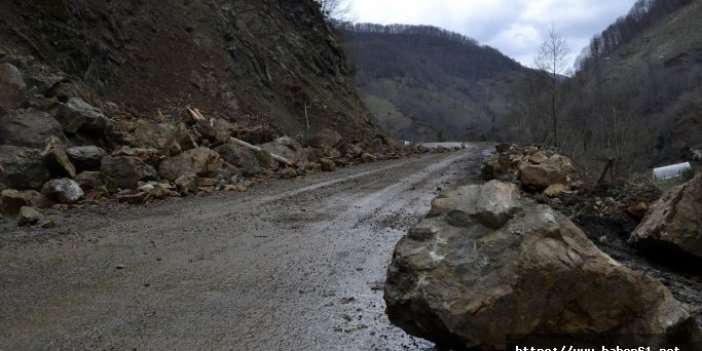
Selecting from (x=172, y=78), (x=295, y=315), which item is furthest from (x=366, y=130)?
(x=295, y=315)

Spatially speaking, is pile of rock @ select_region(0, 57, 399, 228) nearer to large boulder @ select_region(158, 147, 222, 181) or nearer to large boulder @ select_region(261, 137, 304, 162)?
large boulder @ select_region(158, 147, 222, 181)

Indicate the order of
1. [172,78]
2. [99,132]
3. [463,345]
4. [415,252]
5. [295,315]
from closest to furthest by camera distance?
[463,345] < [415,252] < [295,315] < [99,132] < [172,78]

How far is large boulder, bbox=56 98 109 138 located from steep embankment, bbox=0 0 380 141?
1.58m

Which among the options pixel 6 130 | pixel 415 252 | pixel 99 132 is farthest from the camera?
pixel 99 132

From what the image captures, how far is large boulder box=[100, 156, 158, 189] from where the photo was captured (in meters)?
9.93

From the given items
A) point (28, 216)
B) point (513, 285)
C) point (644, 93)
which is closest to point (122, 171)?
point (28, 216)

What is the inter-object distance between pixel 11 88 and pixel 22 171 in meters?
2.62

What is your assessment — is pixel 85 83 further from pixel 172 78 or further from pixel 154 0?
pixel 154 0

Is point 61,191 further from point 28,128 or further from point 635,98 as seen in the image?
point 635,98

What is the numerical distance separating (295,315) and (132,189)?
683 cm

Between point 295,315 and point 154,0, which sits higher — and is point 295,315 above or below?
below

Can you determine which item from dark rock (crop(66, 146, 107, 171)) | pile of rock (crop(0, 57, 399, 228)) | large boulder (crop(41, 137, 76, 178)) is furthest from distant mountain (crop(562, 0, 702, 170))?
large boulder (crop(41, 137, 76, 178))

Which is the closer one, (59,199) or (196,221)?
(196,221)

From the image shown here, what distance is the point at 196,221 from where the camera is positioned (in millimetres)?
8055
